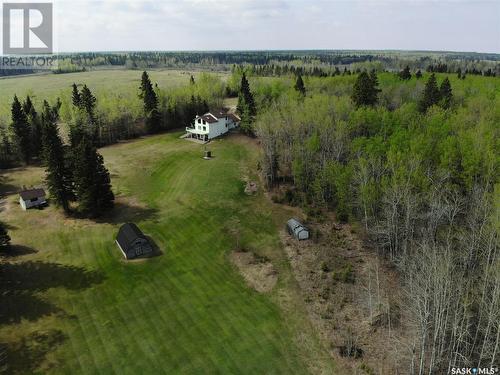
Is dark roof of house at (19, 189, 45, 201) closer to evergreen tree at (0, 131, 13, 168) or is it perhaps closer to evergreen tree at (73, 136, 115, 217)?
evergreen tree at (73, 136, 115, 217)

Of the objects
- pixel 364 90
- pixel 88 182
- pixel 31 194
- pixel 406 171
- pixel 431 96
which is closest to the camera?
pixel 406 171

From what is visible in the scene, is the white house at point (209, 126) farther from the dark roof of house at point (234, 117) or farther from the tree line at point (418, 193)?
the tree line at point (418, 193)

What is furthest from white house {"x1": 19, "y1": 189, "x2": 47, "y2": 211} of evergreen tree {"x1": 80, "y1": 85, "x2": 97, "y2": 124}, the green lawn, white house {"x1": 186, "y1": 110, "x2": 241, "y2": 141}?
white house {"x1": 186, "y1": 110, "x2": 241, "y2": 141}

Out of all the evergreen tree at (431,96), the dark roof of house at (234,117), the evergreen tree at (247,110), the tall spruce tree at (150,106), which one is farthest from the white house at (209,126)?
the evergreen tree at (431,96)

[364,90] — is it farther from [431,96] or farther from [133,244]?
[133,244]

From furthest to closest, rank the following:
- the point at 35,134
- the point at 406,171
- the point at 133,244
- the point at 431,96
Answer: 1. the point at 35,134
2. the point at 431,96
3. the point at 133,244
4. the point at 406,171

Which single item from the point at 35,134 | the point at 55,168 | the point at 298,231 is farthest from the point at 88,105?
the point at 298,231
